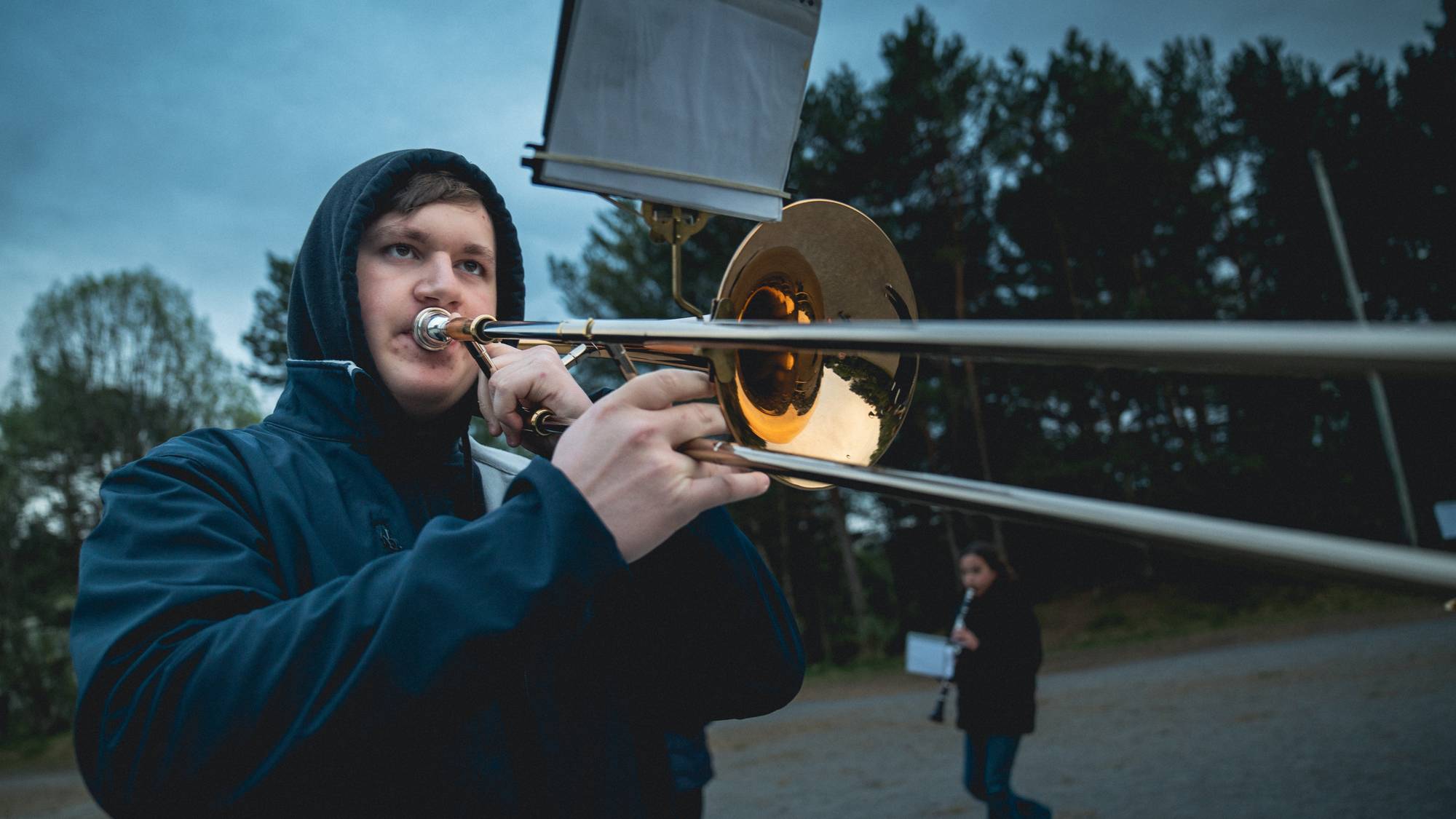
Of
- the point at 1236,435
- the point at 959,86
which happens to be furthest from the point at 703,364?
the point at 1236,435

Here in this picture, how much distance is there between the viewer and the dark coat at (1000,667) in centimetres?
555

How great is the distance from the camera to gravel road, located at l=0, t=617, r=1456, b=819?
239 inches

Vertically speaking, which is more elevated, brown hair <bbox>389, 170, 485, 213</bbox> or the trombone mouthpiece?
brown hair <bbox>389, 170, 485, 213</bbox>

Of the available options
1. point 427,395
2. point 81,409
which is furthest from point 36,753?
point 427,395

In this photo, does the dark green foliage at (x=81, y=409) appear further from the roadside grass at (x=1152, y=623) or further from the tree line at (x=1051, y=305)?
the roadside grass at (x=1152, y=623)

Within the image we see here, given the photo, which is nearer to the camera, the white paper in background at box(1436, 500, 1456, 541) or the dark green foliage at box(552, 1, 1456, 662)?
the white paper in background at box(1436, 500, 1456, 541)

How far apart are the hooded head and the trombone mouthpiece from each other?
4cm

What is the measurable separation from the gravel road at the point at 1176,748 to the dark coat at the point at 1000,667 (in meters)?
1.16

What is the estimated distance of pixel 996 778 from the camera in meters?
5.41

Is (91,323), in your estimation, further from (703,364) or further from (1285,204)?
(1285,204)

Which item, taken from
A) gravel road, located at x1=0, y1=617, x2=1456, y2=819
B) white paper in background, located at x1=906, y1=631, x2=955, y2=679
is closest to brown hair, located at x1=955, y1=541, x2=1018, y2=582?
white paper in background, located at x1=906, y1=631, x2=955, y2=679

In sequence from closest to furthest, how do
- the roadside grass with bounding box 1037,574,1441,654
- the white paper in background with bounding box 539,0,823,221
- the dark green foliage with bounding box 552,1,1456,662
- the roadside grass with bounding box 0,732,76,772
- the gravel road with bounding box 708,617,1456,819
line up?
1. the white paper in background with bounding box 539,0,823,221
2. the gravel road with bounding box 708,617,1456,819
3. the roadside grass with bounding box 1037,574,1441,654
4. the roadside grass with bounding box 0,732,76,772
5. the dark green foliage with bounding box 552,1,1456,662

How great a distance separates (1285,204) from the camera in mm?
23828

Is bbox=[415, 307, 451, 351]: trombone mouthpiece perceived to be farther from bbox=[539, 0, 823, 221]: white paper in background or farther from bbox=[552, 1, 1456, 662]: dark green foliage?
bbox=[552, 1, 1456, 662]: dark green foliage
